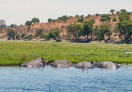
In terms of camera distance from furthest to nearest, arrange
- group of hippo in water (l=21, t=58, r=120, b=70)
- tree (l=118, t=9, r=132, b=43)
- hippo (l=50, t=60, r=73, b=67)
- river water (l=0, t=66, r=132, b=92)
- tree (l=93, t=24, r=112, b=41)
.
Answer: tree (l=93, t=24, r=112, b=41)
tree (l=118, t=9, r=132, b=43)
hippo (l=50, t=60, r=73, b=67)
group of hippo in water (l=21, t=58, r=120, b=70)
river water (l=0, t=66, r=132, b=92)

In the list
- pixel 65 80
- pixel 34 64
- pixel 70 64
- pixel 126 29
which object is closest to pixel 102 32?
pixel 126 29

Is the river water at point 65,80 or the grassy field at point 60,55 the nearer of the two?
the river water at point 65,80

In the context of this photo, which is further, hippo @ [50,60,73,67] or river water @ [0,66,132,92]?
hippo @ [50,60,73,67]

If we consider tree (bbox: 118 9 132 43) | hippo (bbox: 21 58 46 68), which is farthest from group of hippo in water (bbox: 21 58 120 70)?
tree (bbox: 118 9 132 43)

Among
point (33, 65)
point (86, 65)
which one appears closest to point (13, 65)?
point (33, 65)

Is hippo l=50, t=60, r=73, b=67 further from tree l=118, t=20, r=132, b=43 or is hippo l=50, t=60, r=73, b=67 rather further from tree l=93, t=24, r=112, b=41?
tree l=93, t=24, r=112, b=41

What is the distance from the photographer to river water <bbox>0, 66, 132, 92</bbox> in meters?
35.7

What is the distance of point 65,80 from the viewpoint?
1636 inches

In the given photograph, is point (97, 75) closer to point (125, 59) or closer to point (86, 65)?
point (86, 65)

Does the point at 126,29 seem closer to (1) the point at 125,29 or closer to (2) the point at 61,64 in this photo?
(1) the point at 125,29

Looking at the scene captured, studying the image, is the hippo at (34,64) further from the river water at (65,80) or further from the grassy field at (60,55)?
the river water at (65,80)

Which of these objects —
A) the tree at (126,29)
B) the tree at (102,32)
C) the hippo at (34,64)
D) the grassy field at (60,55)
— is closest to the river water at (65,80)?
the hippo at (34,64)

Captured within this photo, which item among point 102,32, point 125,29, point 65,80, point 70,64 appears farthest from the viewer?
point 102,32

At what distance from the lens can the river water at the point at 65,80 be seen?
3572 cm
